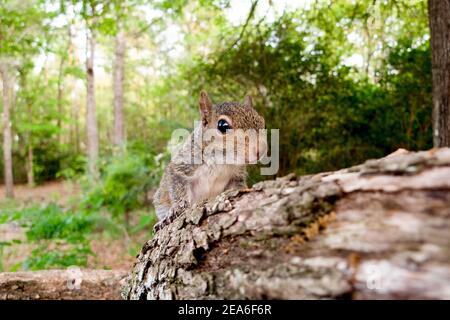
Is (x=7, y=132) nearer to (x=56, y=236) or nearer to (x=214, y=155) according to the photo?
(x=56, y=236)

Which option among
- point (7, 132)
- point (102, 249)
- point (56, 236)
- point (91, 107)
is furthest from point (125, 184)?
point (7, 132)

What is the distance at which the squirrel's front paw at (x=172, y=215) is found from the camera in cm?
181

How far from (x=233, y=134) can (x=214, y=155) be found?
17 cm

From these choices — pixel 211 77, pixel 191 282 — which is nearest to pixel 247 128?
pixel 191 282

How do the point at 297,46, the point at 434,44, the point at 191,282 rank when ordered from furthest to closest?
the point at 297,46 → the point at 434,44 → the point at 191,282

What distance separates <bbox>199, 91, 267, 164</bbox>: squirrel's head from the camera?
185cm

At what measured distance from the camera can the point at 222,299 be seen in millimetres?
968

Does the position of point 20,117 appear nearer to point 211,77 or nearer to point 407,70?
point 211,77

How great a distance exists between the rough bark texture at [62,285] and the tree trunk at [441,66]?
7.86 feet

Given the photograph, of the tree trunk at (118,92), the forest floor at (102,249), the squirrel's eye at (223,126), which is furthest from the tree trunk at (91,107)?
the squirrel's eye at (223,126)

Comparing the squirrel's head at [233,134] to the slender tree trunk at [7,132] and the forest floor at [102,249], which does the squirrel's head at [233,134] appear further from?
the slender tree trunk at [7,132]

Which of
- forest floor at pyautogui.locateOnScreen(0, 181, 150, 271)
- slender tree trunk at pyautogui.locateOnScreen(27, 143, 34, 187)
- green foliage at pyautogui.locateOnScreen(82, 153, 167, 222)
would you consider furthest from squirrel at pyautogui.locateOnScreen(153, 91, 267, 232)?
slender tree trunk at pyautogui.locateOnScreen(27, 143, 34, 187)
